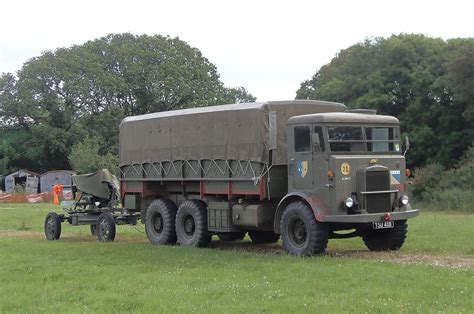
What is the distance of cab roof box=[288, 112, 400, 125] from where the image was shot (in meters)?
14.9

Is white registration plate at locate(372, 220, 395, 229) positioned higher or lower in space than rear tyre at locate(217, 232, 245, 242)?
higher

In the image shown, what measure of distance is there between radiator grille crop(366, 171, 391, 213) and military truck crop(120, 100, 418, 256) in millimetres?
21

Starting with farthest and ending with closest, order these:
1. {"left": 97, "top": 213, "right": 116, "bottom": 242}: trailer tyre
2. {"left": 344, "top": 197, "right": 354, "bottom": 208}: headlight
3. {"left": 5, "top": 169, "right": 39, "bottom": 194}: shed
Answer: {"left": 5, "top": 169, "right": 39, "bottom": 194}: shed → {"left": 97, "top": 213, "right": 116, "bottom": 242}: trailer tyre → {"left": 344, "top": 197, "right": 354, "bottom": 208}: headlight

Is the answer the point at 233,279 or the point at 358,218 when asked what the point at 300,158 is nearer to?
the point at 358,218

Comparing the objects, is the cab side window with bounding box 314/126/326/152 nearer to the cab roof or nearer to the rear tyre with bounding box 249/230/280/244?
the cab roof

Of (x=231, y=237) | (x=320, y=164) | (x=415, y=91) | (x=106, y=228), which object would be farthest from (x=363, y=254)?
(x=415, y=91)

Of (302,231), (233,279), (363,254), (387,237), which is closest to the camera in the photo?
(233,279)

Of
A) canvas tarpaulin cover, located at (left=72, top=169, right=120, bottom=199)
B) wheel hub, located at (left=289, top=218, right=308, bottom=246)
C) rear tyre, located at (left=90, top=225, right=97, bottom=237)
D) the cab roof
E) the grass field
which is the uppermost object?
the cab roof

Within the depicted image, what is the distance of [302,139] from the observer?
15.1 meters

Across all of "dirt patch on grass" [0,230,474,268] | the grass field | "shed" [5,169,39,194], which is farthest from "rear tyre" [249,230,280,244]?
"shed" [5,169,39,194]

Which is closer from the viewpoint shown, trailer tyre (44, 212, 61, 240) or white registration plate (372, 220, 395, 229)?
white registration plate (372, 220, 395, 229)

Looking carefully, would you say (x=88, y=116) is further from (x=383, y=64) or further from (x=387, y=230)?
(x=387, y=230)

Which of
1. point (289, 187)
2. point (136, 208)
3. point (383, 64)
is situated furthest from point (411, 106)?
Answer: point (289, 187)

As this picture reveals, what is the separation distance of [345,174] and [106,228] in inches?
326
